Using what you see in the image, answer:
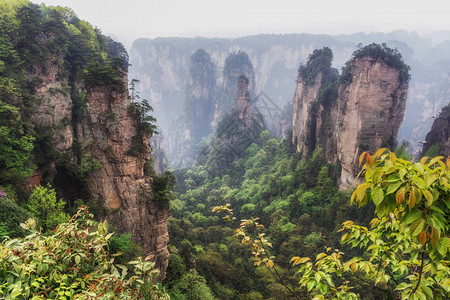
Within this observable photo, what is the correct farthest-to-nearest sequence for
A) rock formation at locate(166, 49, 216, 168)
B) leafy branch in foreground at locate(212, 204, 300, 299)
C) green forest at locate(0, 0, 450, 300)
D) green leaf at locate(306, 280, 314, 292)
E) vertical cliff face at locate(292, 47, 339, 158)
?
1. rock formation at locate(166, 49, 216, 168)
2. vertical cliff face at locate(292, 47, 339, 158)
3. leafy branch in foreground at locate(212, 204, 300, 299)
4. green leaf at locate(306, 280, 314, 292)
5. green forest at locate(0, 0, 450, 300)

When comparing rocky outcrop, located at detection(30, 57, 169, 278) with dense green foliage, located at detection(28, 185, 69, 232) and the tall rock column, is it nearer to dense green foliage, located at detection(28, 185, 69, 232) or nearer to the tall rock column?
the tall rock column

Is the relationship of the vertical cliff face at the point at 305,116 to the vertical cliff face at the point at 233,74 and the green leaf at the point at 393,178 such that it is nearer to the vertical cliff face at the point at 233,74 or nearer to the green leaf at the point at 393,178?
the green leaf at the point at 393,178

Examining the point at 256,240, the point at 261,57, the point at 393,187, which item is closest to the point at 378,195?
the point at 393,187

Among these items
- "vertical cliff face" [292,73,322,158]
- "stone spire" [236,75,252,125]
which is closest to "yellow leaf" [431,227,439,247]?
"vertical cliff face" [292,73,322,158]

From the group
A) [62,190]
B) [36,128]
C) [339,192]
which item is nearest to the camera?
[36,128]

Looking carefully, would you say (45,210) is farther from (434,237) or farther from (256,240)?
(434,237)

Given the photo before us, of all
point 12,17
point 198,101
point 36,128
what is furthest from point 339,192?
point 198,101

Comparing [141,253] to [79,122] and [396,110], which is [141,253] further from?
[396,110]
